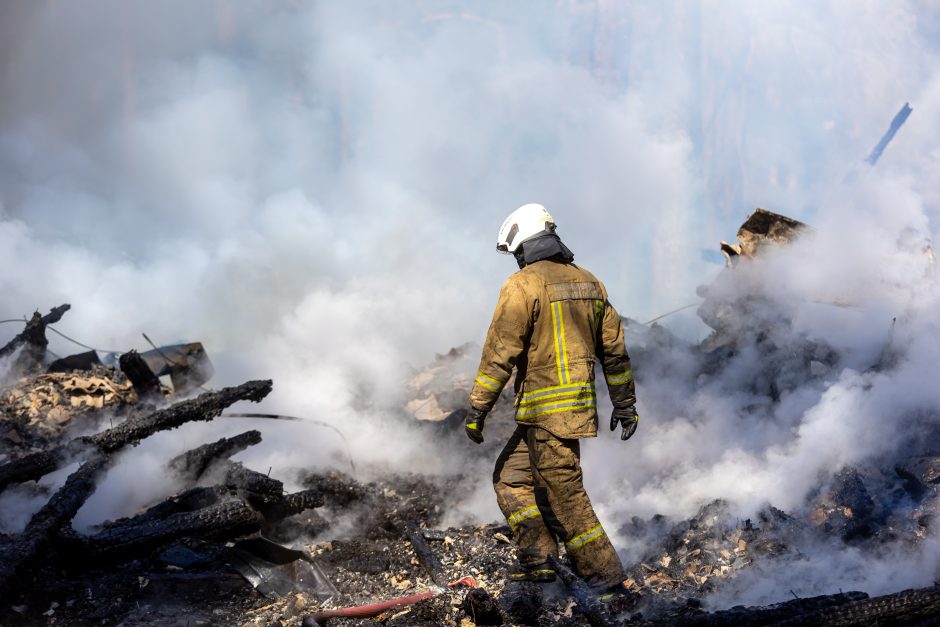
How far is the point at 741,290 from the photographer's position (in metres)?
8.18

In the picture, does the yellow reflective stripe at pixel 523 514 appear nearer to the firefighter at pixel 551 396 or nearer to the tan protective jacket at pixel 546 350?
the firefighter at pixel 551 396

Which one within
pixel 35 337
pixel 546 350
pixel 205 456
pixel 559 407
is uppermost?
pixel 35 337

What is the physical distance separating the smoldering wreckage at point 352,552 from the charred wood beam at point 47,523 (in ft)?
0.03

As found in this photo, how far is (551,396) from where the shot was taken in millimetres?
3801

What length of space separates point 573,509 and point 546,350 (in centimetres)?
87

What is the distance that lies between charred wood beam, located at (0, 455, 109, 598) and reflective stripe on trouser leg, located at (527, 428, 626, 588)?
110 inches

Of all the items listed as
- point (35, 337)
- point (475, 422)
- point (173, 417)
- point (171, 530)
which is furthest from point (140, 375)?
point (475, 422)

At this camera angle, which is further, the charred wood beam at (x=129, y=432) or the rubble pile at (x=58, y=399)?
the rubble pile at (x=58, y=399)

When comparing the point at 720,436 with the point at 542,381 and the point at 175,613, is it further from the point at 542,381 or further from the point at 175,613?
the point at 175,613

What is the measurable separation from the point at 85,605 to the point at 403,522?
239cm

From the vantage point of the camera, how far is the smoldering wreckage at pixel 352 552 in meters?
3.28

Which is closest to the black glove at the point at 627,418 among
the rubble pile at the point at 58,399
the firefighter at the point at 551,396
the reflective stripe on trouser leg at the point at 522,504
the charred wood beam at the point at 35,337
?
the firefighter at the point at 551,396

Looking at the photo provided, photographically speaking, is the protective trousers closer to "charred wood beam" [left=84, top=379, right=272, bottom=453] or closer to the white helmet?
the white helmet

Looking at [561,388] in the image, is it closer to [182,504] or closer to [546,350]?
[546,350]
